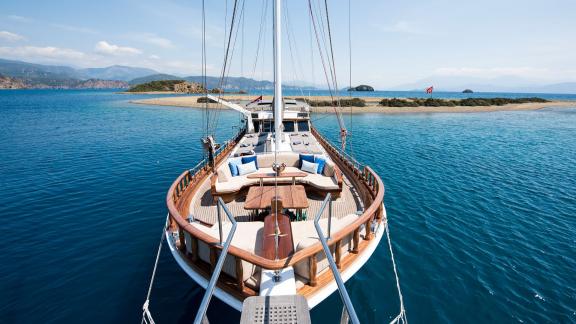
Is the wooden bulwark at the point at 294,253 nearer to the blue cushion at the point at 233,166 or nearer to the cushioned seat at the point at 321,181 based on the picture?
the cushioned seat at the point at 321,181

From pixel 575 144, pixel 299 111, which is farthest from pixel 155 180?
pixel 575 144

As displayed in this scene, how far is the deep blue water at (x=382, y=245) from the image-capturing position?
6.64 metres

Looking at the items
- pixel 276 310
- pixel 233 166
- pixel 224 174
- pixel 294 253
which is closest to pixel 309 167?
pixel 233 166

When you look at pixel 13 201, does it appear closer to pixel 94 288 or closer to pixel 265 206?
pixel 94 288

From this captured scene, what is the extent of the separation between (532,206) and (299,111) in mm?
14424

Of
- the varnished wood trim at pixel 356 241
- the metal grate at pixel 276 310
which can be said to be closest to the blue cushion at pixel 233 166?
the varnished wood trim at pixel 356 241

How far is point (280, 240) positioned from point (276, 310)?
231cm

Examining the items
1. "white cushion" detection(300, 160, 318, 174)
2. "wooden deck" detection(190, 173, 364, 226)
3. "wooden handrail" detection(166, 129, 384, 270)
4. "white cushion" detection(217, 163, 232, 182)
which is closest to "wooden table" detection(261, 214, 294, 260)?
"wooden handrail" detection(166, 129, 384, 270)

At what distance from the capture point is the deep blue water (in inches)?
261

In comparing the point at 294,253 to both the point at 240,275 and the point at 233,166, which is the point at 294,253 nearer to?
the point at 240,275

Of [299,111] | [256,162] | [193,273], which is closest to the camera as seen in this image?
[193,273]

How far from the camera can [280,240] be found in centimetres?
512

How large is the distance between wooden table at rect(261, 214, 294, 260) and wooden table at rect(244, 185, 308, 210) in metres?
1.31

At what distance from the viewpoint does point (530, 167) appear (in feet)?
58.7
